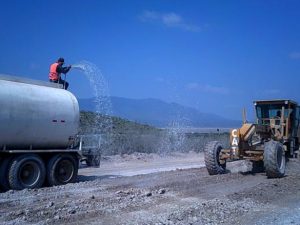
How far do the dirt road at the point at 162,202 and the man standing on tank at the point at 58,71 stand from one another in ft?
12.8

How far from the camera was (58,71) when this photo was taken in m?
Answer: 14.8

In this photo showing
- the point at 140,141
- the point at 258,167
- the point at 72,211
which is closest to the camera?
the point at 72,211

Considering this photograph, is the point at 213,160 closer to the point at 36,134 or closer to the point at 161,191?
the point at 161,191

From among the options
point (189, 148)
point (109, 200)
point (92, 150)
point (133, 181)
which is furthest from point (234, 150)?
point (189, 148)

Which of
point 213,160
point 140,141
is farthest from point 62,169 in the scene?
point 140,141

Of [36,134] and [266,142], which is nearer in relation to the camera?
[36,134]

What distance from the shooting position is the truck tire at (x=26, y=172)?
12.0m

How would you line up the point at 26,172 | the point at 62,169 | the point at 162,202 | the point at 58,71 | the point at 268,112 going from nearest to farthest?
1. the point at 162,202
2. the point at 26,172
3. the point at 62,169
4. the point at 58,71
5. the point at 268,112

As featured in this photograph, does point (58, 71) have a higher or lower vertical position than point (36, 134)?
higher


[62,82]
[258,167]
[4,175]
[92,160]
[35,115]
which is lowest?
[4,175]

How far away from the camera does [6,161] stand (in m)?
12.1

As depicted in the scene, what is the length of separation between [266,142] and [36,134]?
783 cm

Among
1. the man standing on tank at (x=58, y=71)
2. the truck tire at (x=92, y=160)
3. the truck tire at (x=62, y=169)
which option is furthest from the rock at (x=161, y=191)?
the man standing on tank at (x=58, y=71)

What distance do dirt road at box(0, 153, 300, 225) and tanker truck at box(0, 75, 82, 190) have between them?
107 cm
